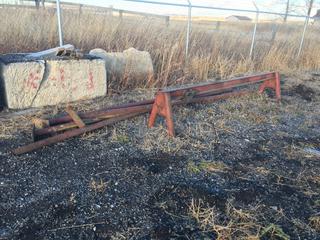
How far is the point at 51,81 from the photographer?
5.02 meters

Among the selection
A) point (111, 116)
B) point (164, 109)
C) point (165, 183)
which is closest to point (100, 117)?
point (111, 116)

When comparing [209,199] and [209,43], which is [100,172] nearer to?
[209,199]

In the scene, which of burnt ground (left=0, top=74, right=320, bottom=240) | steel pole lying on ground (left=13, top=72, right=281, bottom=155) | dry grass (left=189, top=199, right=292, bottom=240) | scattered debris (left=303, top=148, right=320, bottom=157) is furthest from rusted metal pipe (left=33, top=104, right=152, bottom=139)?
scattered debris (left=303, top=148, right=320, bottom=157)

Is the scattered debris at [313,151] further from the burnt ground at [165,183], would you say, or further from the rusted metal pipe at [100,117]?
the rusted metal pipe at [100,117]

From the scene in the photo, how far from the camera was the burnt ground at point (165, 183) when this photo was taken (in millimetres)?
2598

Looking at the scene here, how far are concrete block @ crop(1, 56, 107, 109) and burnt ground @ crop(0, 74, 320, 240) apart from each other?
0.34 m

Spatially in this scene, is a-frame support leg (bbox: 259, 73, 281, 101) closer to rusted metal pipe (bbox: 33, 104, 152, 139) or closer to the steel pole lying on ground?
the steel pole lying on ground

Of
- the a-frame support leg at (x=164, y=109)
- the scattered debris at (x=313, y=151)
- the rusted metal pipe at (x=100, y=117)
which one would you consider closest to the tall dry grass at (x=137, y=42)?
the rusted metal pipe at (x=100, y=117)

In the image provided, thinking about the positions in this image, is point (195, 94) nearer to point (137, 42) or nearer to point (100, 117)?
point (100, 117)

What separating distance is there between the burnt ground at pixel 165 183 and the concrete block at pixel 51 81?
341 millimetres

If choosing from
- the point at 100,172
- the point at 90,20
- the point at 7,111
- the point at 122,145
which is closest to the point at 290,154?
the point at 122,145

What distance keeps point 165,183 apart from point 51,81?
2902 mm

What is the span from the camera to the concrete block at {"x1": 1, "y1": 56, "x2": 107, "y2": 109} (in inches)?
185

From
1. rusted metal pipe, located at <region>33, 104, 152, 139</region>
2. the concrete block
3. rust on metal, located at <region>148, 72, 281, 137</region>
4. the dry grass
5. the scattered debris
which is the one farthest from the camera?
the concrete block
